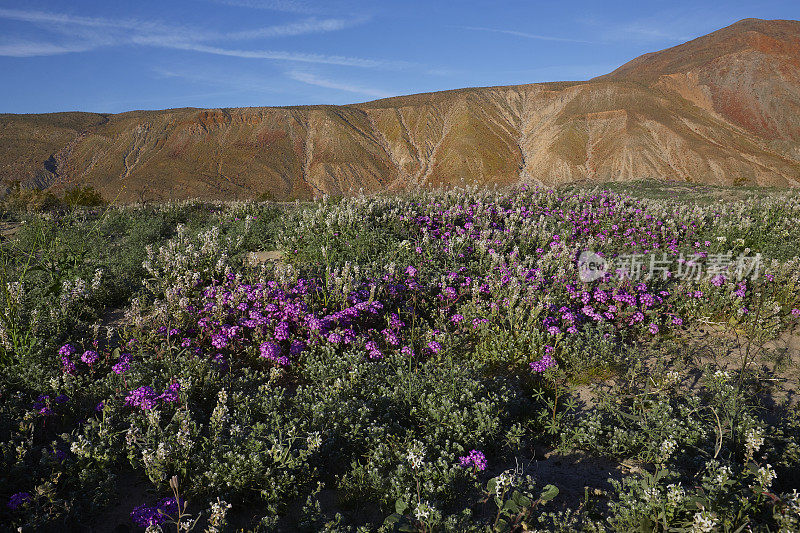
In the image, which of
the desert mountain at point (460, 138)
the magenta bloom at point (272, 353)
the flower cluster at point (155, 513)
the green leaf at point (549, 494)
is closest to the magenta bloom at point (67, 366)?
the magenta bloom at point (272, 353)

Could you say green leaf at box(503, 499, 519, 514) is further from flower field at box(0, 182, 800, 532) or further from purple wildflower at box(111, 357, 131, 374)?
purple wildflower at box(111, 357, 131, 374)

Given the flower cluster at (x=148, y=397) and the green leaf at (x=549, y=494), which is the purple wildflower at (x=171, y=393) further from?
the green leaf at (x=549, y=494)

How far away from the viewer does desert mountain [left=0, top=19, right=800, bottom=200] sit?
74.1 metres

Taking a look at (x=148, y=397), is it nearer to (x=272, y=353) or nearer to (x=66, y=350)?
(x=272, y=353)

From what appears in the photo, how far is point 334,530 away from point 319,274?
165 inches

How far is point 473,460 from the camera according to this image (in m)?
3.21

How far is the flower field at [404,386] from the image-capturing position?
288 centimetres

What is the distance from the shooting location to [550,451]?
3791 millimetres

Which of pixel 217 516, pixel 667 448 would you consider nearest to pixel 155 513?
pixel 217 516

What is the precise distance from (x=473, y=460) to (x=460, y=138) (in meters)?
88.8

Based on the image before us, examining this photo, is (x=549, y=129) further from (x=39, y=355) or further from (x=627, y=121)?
(x=39, y=355)

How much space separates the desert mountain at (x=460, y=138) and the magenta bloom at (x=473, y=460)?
70.8 meters

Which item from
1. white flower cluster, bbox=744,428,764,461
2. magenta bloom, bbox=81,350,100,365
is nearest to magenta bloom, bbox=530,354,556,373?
white flower cluster, bbox=744,428,764,461

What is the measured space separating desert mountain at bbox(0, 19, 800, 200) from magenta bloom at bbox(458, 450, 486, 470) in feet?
232
